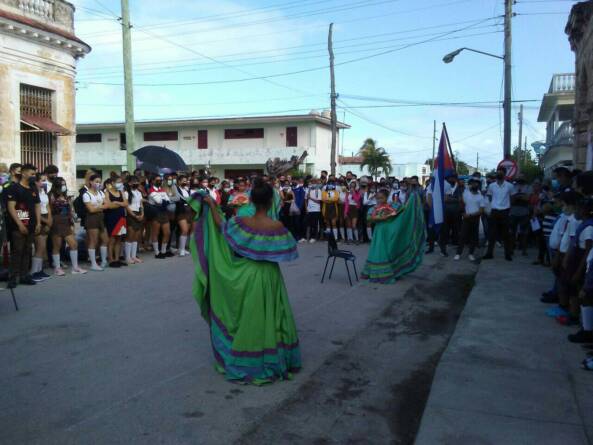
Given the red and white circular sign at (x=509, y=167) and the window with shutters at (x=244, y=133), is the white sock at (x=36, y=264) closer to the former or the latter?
the red and white circular sign at (x=509, y=167)

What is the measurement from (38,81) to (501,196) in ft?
48.4

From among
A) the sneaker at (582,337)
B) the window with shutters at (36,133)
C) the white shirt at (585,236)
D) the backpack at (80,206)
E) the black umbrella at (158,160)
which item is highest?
the window with shutters at (36,133)

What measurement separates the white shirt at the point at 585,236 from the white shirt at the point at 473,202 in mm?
6370

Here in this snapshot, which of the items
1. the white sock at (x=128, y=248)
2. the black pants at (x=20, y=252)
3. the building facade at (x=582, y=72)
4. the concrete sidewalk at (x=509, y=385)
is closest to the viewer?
the concrete sidewalk at (x=509, y=385)

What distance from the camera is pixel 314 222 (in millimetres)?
16797

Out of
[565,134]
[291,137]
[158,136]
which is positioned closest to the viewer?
[565,134]

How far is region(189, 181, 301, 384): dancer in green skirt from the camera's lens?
15.8 ft

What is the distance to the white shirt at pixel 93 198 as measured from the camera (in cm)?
1057

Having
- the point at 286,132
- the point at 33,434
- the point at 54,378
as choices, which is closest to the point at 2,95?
the point at 54,378

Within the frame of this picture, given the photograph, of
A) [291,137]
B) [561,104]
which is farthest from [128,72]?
[291,137]

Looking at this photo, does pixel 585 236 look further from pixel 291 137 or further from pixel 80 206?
pixel 291 137

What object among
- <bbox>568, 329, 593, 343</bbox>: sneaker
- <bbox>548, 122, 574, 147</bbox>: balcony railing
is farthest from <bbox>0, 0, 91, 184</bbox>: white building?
<bbox>548, 122, 574, 147</bbox>: balcony railing

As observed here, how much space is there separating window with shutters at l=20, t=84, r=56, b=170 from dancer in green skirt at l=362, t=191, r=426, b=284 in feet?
41.7

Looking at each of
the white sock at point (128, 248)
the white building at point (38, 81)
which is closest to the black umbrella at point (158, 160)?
the white sock at point (128, 248)
